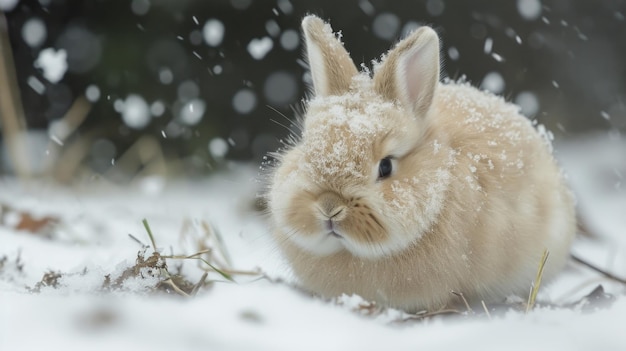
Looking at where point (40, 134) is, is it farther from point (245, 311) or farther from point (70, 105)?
point (245, 311)

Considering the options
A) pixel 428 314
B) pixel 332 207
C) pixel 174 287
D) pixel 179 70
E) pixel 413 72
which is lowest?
pixel 428 314

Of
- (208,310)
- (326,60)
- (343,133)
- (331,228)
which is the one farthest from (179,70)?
(208,310)

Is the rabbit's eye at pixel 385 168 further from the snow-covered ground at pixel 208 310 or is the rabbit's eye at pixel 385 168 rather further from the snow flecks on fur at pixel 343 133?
the snow-covered ground at pixel 208 310

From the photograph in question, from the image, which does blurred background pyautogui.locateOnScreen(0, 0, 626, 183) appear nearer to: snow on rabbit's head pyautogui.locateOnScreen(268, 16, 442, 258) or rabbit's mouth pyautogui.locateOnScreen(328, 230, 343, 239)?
snow on rabbit's head pyautogui.locateOnScreen(268, 16, 442, 258)

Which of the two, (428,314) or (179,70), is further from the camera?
(179,70)

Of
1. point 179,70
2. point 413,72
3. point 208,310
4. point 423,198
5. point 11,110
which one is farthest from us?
point 179,70

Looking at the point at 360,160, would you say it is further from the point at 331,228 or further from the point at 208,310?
the point at 208,310
